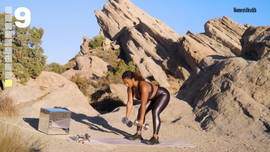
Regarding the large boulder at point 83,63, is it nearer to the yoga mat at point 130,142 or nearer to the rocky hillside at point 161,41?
the rocky hillside at point 161,41

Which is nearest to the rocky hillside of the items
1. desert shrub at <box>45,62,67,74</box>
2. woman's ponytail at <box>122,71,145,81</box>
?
desert shrub at <box>45,62,67,74</box>

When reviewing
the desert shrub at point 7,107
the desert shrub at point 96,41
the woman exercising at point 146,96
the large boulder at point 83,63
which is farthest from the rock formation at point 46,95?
the desert shrub at point 96,41

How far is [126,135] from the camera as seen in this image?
7.22 m

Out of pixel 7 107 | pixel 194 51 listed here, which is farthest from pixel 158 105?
pixel 194 51

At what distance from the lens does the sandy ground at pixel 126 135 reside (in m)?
5.49

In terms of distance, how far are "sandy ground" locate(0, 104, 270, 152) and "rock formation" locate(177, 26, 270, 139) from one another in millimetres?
586

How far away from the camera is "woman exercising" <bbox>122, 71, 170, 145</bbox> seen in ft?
18.9

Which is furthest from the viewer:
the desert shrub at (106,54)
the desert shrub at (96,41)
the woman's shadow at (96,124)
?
the desert shrub at (96,41)

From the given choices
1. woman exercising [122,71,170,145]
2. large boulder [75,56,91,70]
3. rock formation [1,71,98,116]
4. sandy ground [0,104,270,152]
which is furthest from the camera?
large boulder [75,56,91,70]

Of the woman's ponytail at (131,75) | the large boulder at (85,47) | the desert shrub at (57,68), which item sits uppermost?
the large boulder at (85,47)

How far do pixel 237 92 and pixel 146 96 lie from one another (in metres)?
4.16

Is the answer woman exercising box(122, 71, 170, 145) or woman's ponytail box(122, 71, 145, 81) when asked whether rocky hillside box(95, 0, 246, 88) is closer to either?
woman exercising box(122, 71, 170, 145)

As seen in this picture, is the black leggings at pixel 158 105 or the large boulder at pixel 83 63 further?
the large boulder at pixel 83 63

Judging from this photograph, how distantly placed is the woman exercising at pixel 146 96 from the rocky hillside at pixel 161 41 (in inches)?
661
